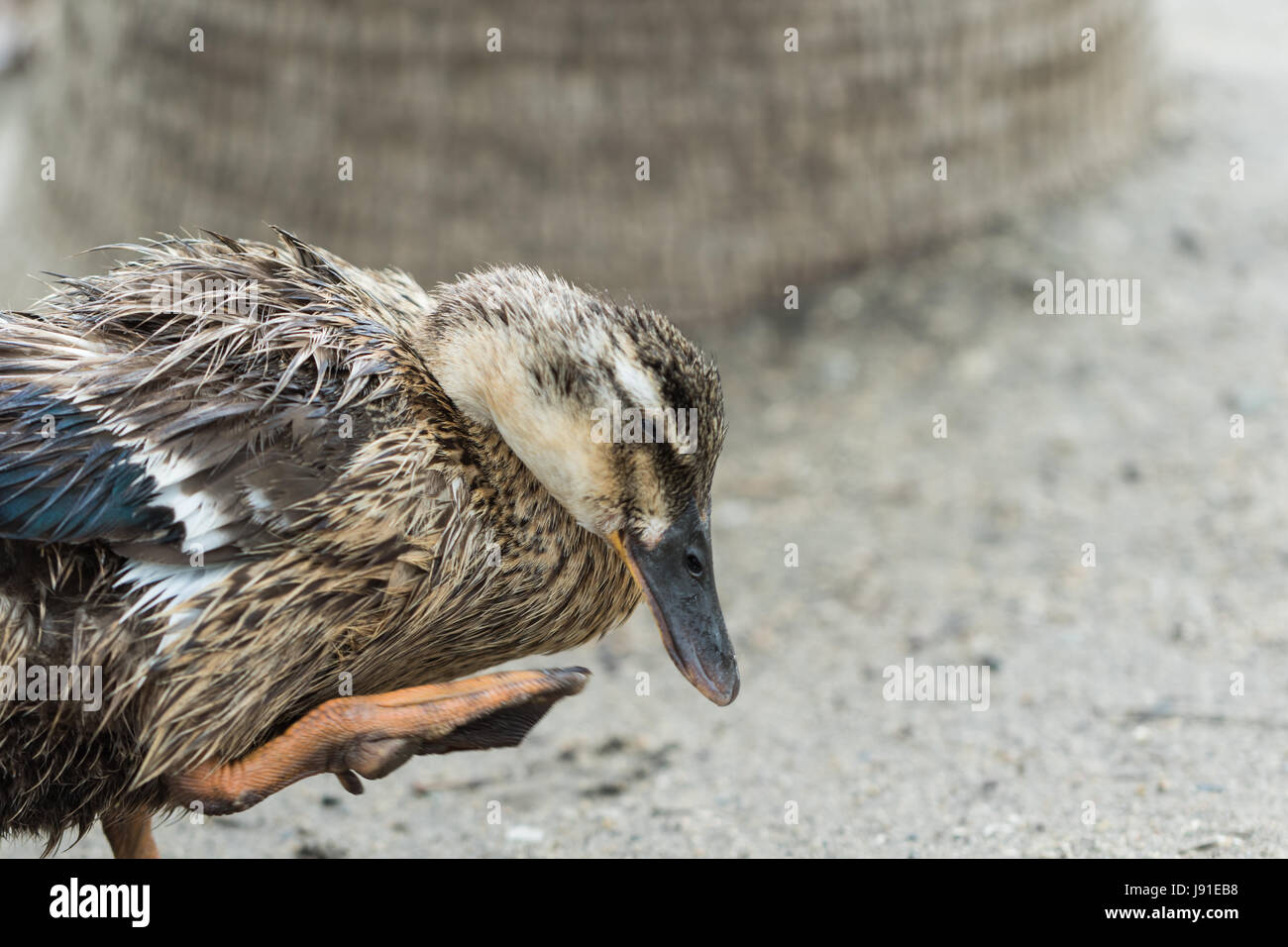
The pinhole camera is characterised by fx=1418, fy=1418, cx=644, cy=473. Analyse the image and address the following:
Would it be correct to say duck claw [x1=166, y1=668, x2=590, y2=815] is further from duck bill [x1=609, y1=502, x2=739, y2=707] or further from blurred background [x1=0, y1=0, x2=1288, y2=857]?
blurred background [x1=0, y1=0, x2=1288, y2=857]

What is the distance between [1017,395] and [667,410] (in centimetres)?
430

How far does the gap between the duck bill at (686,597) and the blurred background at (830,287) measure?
1392 millimetres

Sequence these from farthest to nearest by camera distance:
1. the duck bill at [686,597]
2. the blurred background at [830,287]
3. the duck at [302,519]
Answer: the blurred background at [830,287] → the duck bill at [686,597] → the duck at [302,519]

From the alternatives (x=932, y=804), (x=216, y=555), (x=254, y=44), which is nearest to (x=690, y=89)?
(x=254, y=44)

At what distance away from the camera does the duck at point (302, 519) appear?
127 inches

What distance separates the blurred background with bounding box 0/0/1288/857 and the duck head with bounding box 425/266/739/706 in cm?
150

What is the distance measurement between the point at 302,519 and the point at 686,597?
96 centimetres

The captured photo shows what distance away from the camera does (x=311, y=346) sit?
135 inches

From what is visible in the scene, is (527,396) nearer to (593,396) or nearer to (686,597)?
(593,396)

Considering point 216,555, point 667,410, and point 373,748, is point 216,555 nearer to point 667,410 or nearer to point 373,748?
point 373,748

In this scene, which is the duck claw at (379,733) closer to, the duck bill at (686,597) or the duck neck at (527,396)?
the duck bill at (686,597)

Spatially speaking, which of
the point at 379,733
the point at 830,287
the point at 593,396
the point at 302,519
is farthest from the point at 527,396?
the point at 830,287

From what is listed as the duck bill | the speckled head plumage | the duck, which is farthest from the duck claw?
the speckled head plumage

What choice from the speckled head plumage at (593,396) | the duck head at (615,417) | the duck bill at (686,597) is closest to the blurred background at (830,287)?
the duck bill at (686,597)
